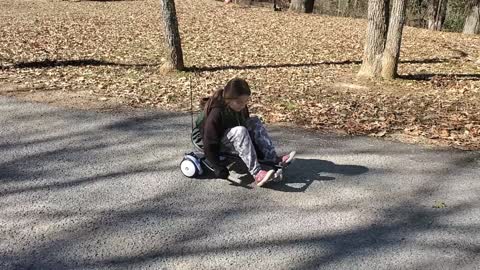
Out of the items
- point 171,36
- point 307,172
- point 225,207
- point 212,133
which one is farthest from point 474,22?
point 225,207

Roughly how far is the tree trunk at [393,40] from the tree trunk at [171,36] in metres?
3.71

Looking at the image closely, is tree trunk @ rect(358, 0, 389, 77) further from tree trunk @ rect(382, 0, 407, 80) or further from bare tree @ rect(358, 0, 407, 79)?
tree trunk @ rect(382, 0, 407, 80)

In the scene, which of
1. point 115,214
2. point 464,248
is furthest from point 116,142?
point 464,248

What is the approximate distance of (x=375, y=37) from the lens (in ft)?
30.0

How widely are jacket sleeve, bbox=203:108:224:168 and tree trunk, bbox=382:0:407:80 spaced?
18.5 ft

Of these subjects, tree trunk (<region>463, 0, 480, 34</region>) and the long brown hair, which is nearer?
the long brown hair

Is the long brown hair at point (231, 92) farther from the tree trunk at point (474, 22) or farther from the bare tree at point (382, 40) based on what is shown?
the tree trunk at point (474, 22)

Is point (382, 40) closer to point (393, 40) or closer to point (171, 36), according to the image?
A: point (393, 40)

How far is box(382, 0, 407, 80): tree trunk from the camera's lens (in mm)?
8727

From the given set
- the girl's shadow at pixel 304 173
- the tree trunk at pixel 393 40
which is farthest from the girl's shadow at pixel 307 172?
the tree trunk at pixel 393 40

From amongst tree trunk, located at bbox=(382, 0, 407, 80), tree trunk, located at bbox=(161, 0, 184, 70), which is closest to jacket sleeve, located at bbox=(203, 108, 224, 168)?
tree trunk, located at bbox=(161, 0, 184, 70)

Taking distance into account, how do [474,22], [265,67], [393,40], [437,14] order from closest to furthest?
1. [393,40]
2. [265,67]
3. [474,22]
4. [437,14]

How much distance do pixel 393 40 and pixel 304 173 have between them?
5030 mm

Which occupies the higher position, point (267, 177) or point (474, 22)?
point (474, 22)
